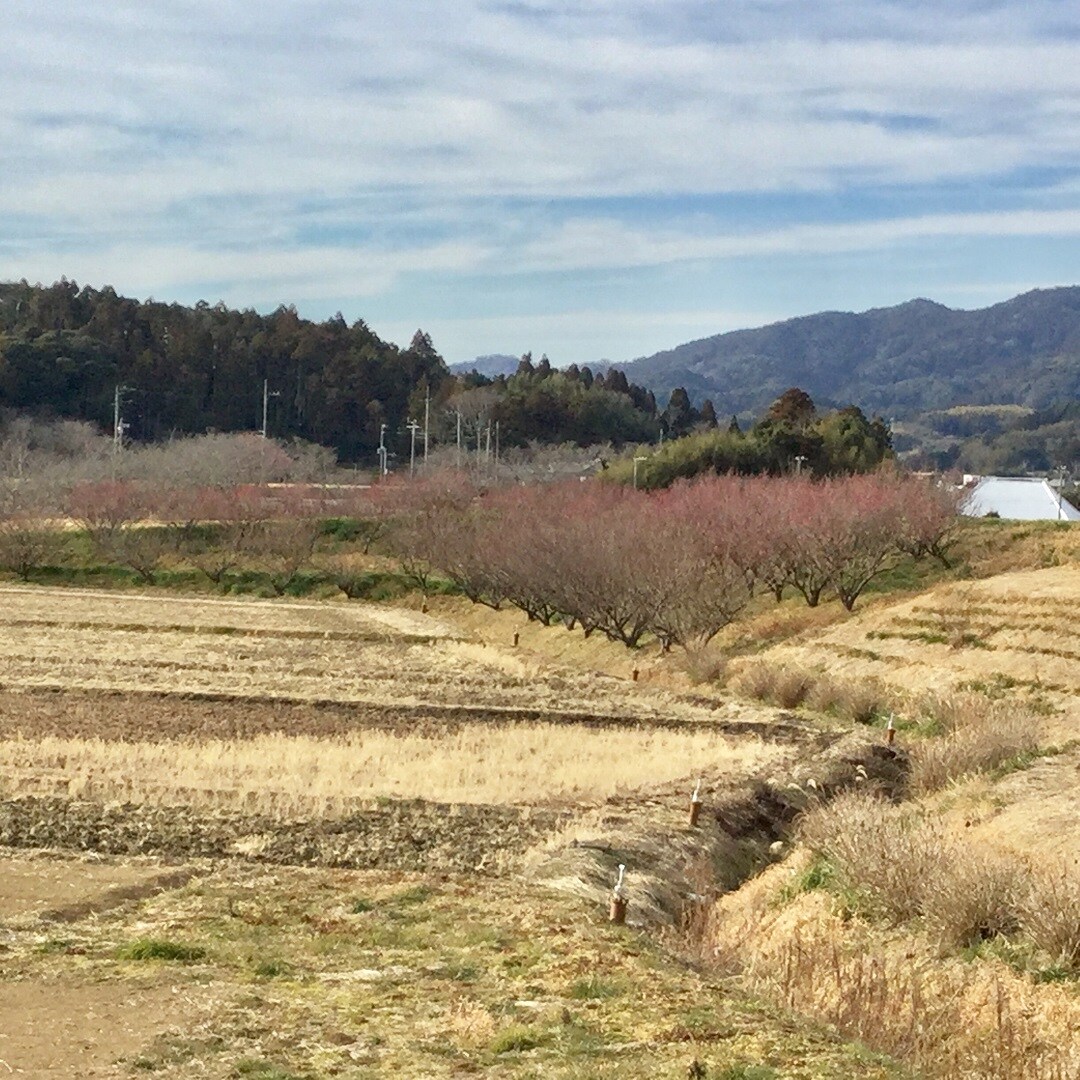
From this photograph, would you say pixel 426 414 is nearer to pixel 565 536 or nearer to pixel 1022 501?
pixel 1022 501

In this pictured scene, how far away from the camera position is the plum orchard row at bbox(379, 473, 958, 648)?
51.2 m

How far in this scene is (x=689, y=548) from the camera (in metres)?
53.9

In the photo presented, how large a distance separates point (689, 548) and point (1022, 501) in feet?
159

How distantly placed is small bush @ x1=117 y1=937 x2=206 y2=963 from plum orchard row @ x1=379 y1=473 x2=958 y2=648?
37.5 m

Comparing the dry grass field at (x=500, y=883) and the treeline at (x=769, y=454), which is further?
the treeline at (x=769, y=454)

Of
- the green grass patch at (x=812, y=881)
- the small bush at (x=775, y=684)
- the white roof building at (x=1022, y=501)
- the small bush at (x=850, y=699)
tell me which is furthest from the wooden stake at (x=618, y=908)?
the white roof building at (x=1022, y=501)

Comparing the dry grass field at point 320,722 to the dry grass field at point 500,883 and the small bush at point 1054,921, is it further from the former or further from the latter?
the small bush at point 1054,921

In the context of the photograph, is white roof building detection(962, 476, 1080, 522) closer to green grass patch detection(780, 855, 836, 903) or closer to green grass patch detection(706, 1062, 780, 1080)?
green grass patch detection(780, 855, 836, 903)

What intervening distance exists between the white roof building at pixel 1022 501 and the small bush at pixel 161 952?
77047 millimetres

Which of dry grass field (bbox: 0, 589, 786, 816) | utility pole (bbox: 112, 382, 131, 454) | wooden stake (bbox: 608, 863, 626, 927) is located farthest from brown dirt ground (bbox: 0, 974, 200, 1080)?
utility pole (bbox: 112, 382, 131, 454)

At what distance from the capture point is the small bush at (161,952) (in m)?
12.5

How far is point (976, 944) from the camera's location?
14.4 metres

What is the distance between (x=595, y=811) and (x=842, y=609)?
36542mm

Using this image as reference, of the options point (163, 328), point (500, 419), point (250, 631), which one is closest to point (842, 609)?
point (250, 631)
